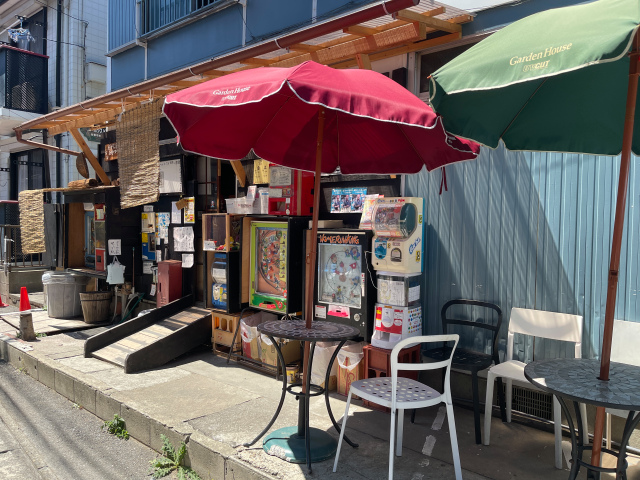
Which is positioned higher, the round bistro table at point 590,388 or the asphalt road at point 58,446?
the round bistro table at point 590,388

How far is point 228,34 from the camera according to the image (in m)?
8.20

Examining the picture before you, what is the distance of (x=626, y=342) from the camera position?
14.0 ft

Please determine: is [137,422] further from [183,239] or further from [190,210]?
[190,210]

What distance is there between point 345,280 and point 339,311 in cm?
36

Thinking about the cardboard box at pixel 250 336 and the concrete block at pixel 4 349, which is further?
the concrete block at pixel 4 349

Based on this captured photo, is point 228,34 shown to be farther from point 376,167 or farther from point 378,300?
point 378,300

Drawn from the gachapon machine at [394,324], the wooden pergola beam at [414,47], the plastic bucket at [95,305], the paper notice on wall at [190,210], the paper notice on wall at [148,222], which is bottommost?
the plastic bucket at [95,305]

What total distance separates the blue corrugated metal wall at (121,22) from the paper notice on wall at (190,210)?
3.86m

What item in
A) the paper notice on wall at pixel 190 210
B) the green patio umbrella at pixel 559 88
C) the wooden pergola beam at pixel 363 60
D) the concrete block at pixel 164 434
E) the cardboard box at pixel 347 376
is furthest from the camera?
the paper notice on wall at pixel 190 210

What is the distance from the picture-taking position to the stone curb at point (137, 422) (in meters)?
4.20

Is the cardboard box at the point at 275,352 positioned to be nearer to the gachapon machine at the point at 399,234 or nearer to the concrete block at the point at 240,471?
the gachapon machine at the point at 399,234

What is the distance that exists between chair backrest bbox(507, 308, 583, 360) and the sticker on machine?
1738 millimetres

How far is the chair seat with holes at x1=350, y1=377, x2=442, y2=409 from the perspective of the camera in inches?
145

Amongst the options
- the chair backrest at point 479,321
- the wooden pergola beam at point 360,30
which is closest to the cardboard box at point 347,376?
the chair backrest at point 479,321
